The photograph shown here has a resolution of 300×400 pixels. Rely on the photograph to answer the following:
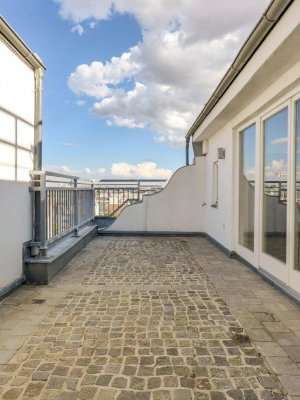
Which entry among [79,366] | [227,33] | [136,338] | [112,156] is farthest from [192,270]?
[112,156]

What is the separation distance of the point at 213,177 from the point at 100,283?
485cm

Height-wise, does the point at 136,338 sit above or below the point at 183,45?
below

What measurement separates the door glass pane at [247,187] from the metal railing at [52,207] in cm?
347

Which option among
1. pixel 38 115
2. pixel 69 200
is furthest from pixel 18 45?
pixel 69 200

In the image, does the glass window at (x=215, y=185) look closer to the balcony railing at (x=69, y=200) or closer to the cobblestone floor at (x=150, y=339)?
the balcony railing at (x=69, y=200)

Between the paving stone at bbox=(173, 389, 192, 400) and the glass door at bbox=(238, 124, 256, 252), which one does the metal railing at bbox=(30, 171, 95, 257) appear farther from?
the glass door at bbox=(238, 124, 256, 252)

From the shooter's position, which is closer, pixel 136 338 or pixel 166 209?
pixel 136 338

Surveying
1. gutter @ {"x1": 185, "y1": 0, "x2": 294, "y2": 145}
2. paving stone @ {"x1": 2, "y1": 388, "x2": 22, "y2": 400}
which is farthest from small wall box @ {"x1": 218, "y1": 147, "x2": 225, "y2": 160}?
paving stone @ {"x1": 2, "y1": 388, "x2": 22, "y2": 400}

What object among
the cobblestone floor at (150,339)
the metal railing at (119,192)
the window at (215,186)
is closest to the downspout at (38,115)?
the cobblestone floor at (150,339)

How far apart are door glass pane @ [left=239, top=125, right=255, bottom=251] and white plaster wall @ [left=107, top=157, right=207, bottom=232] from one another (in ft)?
10.3

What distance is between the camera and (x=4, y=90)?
12.6ft

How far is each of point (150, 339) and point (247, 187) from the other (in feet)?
12.4

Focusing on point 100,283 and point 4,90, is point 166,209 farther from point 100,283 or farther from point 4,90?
point 4,90

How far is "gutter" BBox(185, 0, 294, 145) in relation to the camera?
2.86 meters
